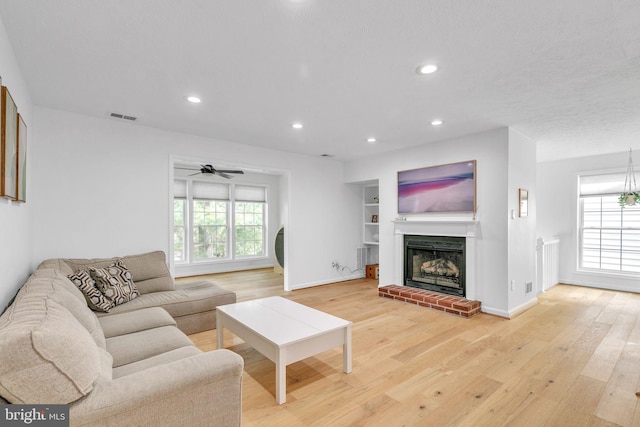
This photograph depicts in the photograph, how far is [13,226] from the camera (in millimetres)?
2258

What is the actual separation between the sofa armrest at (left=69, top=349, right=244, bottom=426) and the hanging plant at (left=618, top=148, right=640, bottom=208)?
21.5 ft

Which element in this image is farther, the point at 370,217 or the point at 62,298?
the point at 370,217

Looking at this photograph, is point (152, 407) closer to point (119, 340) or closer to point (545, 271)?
point (119, 340)

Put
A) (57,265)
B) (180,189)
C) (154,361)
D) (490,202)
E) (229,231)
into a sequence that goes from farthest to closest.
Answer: (229,231) → (180,189) → (490,202) → (57,265) → (154,361)

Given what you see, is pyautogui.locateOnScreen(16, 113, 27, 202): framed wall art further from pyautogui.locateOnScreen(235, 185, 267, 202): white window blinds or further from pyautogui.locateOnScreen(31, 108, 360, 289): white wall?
pyautogui.locateOnScreen(235, 185, 267, 202): white window blinds

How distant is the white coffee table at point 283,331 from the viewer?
85.7 inches

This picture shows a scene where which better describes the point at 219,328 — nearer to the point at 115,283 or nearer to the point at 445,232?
the point at 115,283

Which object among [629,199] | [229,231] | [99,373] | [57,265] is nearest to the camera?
[99,373]

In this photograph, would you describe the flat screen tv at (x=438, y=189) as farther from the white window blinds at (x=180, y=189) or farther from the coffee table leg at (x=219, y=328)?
the white window blinds at (x=180, y=189)

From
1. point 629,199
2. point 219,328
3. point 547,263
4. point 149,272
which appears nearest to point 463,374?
point 219,328

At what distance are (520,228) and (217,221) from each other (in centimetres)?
600

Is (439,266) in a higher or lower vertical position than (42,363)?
lower

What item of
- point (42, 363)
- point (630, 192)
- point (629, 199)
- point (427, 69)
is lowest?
point (42, 363)

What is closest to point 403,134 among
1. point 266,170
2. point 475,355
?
point 266,170
